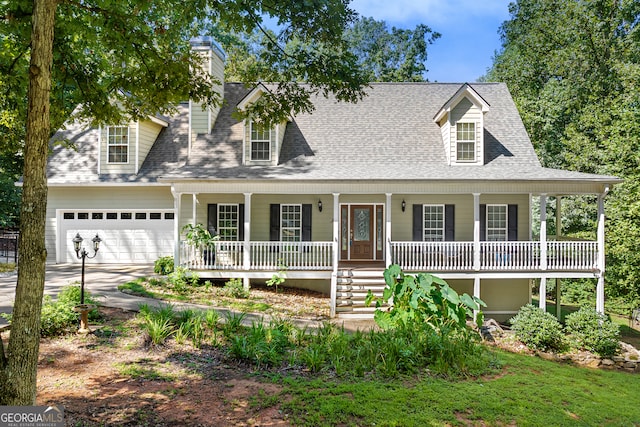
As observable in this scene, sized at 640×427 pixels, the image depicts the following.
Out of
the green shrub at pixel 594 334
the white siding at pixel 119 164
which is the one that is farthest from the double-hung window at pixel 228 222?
the green shrub at pixel 594 334

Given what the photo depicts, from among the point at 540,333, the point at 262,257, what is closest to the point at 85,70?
the point at 262,257

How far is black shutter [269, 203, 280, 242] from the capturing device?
1472 cm

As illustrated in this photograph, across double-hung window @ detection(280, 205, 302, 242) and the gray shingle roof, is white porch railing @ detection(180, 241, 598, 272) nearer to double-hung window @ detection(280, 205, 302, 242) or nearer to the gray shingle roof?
double-hung window @ detection(280, 205, 302, 242)

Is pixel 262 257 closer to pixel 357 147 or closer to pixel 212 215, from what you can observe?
pixel 212 215

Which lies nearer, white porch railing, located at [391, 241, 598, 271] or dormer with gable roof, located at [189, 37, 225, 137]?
white porch railing, located at [391, 241, 598, 271]

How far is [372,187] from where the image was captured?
12914mm

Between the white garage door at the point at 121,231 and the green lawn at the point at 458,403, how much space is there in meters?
12.0

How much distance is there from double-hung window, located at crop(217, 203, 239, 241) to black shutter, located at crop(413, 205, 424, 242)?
632 centimetres

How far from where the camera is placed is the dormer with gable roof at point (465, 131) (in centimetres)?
1432

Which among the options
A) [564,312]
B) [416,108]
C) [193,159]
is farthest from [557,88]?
[193,159]

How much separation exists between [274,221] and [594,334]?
9878 millimetres

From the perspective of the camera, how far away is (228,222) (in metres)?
14.9

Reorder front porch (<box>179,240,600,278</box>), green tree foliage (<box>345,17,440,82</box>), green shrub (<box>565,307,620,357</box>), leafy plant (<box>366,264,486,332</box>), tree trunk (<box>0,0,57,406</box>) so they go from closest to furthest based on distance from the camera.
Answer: tree trunk (<box>0,0,57,406</box>), leafy plant (<box>366,264,486,332</box>), green shrub (<box>565,307,620,357</box>), front porch (<box>179,240,600,278</box>), green tree foliage (<box>345,17,440,82</box>)

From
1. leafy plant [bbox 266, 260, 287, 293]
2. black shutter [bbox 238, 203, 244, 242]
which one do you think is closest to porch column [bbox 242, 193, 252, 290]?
leafy plant [bbox 266, 260, 287, 293]
